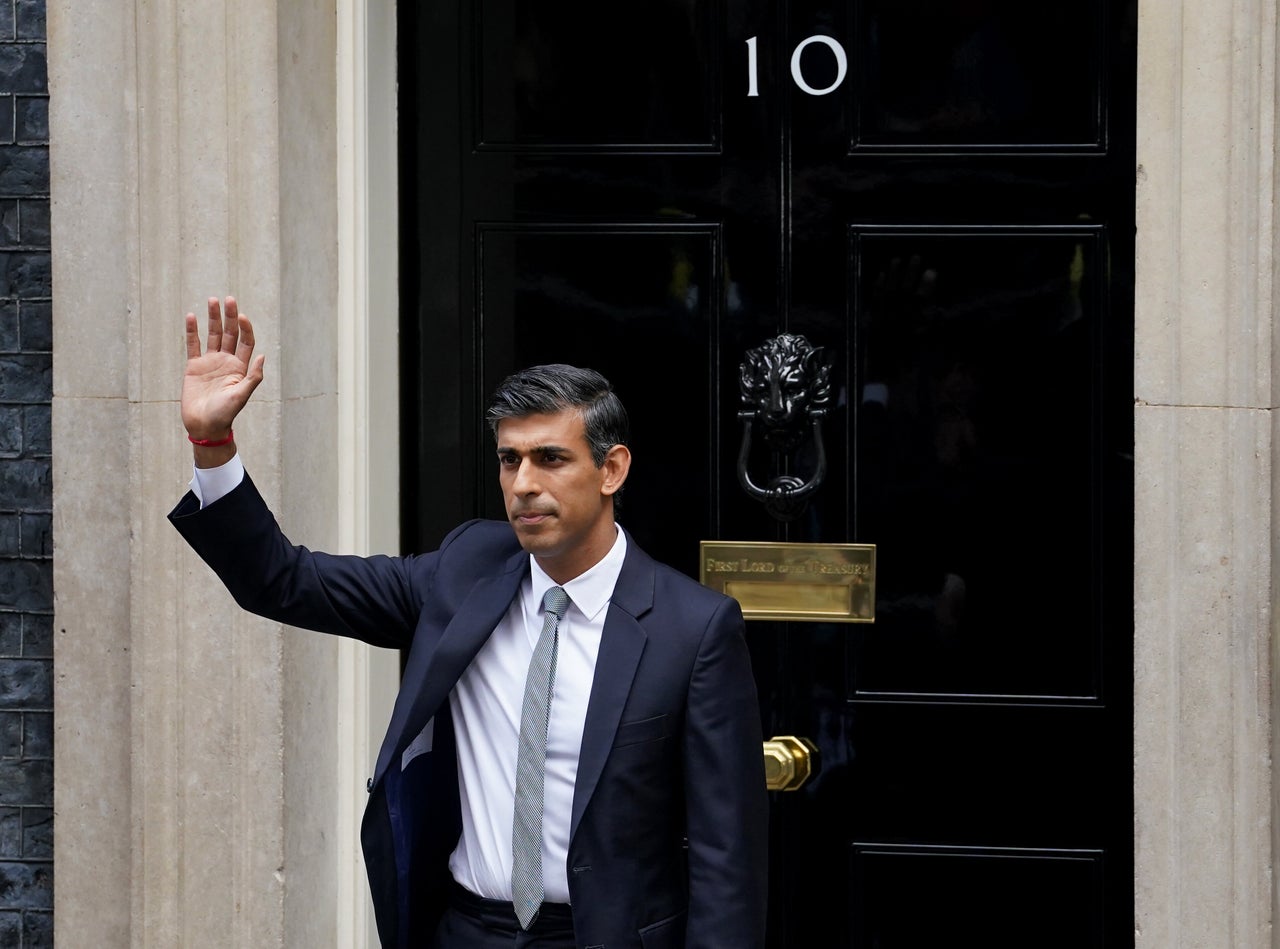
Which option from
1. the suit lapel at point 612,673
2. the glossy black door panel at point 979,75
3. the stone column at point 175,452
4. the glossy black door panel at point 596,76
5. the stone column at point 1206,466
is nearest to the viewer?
the suit lapel at point 612,673

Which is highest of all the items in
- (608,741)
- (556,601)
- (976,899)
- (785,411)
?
(785,411)

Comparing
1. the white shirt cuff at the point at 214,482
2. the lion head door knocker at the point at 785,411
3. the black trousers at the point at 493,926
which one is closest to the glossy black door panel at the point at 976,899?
the lion head door knocker at the point at 785,411

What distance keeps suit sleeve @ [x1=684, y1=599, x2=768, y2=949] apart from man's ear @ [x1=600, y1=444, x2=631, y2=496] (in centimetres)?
31

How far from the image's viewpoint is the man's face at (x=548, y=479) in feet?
9.62

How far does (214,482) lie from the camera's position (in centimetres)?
298

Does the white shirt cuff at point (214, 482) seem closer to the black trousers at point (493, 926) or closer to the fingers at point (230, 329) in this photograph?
the fingers at point (230, 329)

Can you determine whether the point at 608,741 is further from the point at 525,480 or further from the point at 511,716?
the point at 525,480

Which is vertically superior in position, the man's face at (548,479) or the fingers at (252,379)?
the fingers at (252,379)

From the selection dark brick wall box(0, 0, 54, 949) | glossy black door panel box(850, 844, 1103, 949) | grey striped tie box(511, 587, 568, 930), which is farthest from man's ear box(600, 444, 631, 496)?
dark brick wall box(0, 0, 54, 949)

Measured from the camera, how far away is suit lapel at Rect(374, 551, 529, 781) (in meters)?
2.98

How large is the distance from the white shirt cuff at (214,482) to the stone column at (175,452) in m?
0.98

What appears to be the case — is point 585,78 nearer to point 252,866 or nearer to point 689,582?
point 689,582

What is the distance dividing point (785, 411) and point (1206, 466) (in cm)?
100

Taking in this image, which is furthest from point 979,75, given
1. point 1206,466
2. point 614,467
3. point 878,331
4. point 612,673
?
point 612,673
